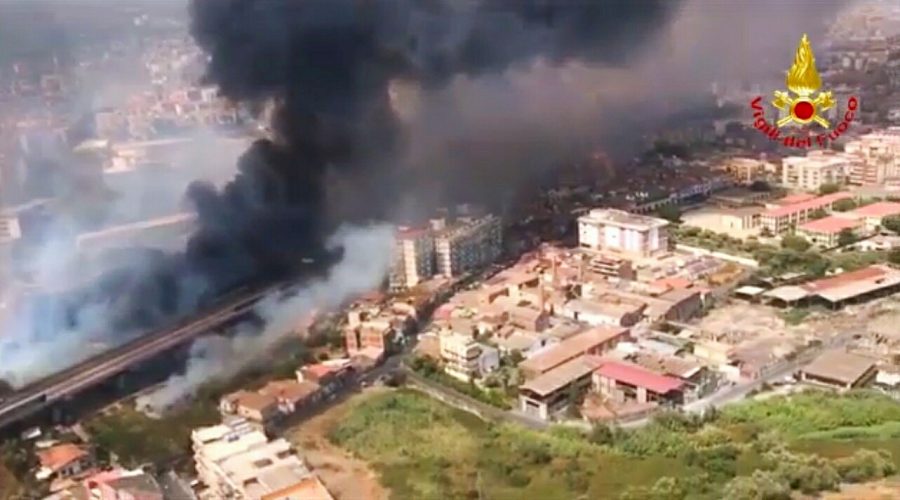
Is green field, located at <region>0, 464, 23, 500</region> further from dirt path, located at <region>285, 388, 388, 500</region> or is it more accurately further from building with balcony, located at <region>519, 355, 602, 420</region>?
building with balcony, located at <region>519, 355, 602, 420</region>

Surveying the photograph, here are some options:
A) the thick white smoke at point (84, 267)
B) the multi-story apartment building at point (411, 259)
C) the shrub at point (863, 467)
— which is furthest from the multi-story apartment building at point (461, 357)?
the shrub at point (863, 467)

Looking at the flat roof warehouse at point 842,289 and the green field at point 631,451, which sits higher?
the flat roof warehouse at point 842,289

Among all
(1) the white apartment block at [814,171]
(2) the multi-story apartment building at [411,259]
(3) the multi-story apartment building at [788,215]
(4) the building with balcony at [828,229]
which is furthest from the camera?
(1) the white apartment block at [814,171]

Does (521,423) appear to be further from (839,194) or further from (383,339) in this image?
(839,194)

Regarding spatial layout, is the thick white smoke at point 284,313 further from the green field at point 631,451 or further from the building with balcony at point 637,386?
the building with balcony at point 637,386

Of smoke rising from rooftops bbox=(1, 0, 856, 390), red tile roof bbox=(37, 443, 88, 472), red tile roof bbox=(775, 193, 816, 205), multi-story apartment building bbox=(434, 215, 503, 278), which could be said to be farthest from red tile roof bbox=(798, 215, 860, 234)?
red tile roof bbox=(37, 443, 88, 472)

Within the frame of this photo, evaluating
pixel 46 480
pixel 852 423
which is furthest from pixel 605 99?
pixel 46 480

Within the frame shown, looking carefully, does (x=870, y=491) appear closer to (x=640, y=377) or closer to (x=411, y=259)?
(x=640, y=377)
